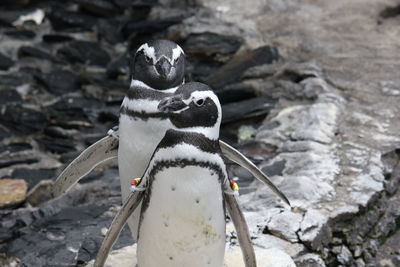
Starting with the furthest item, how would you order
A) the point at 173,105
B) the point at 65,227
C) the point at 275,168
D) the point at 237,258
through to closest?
the point at 275,168 → the point at 65,227 → the point at 237,258 → the point at 173,105

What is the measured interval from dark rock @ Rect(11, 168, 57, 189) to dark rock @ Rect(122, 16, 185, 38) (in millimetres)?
1909

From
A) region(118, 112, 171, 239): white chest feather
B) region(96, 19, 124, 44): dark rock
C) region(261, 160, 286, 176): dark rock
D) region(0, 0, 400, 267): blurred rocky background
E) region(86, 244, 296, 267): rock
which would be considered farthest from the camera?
region(96, 19, 124, 44): dark rock

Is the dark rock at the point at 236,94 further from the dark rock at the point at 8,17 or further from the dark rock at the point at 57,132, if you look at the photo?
the dark rock at the point at 8,17

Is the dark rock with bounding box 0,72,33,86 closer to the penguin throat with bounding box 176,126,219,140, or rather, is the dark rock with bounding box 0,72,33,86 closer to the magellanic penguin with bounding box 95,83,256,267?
the magellanic penguin with bounding box 95,83,256,267

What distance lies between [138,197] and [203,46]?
3.26 metres

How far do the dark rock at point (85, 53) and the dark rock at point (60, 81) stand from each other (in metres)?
0.22

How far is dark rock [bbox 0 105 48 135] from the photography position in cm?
498

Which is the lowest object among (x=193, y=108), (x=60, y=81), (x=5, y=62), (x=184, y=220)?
(x=60, y=81)

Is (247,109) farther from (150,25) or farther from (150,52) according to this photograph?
(150,52)

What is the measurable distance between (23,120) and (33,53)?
845mm

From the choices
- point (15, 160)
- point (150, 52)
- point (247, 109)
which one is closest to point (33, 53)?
point (15, 160)

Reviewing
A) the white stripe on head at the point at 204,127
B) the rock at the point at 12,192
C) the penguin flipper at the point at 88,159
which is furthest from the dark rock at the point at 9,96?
the white stripe on head at the point at 204,127

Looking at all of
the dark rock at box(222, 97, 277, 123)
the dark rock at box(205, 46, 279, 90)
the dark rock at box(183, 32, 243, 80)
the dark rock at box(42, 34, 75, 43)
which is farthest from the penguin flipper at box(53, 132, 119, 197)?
the dark rock at box(42, 34, 75, 43)

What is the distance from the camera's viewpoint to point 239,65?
5.24 metres
